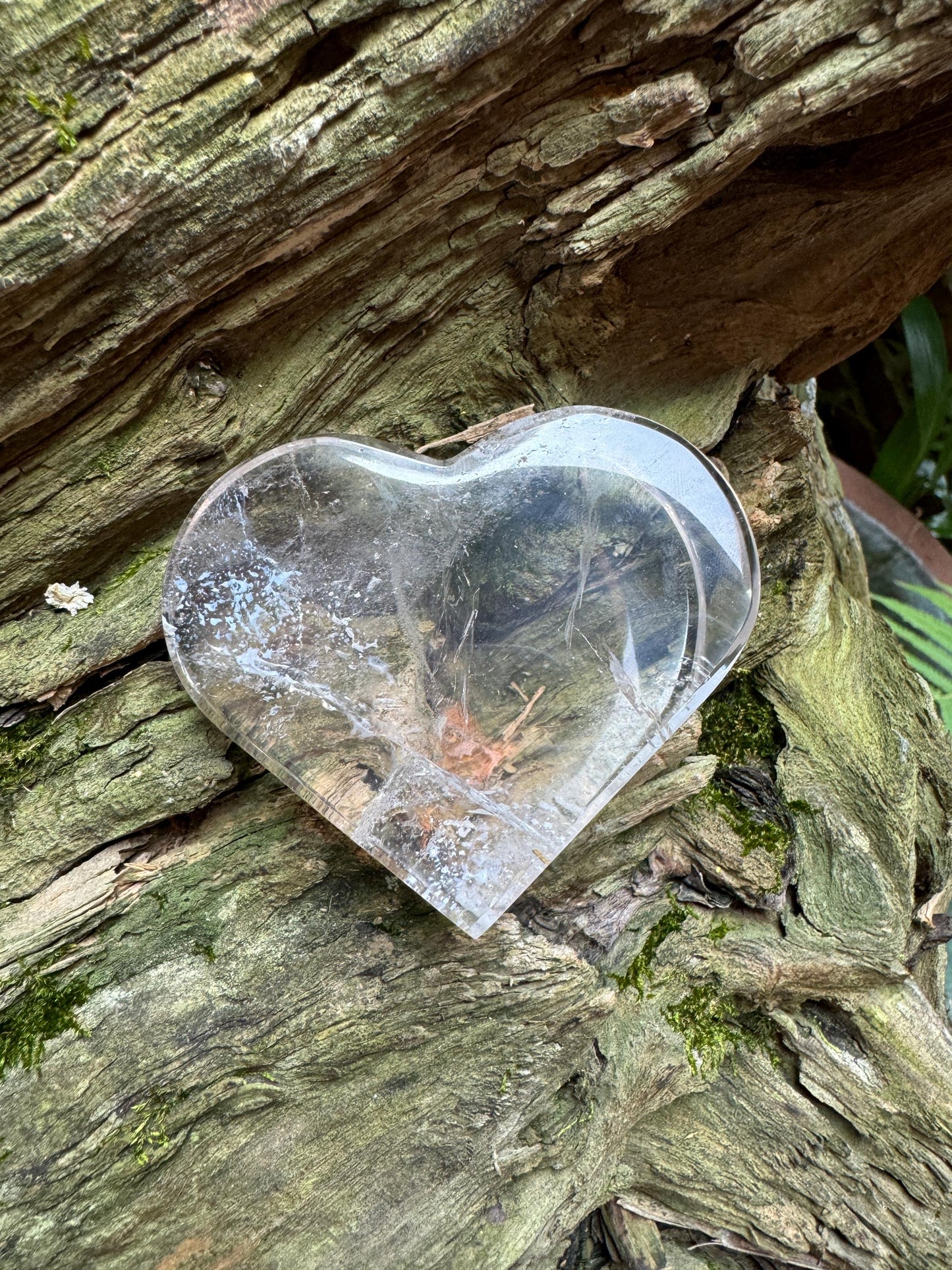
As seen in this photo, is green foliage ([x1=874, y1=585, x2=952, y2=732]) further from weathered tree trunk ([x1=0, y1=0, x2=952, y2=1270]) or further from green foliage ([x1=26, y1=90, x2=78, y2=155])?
green foliage ([x1=26, y1=90, x2=78, y2=155])

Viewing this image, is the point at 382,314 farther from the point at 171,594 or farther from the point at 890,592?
the point at 890,592

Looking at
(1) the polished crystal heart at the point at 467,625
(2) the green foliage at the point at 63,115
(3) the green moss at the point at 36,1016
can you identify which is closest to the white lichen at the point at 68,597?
(1) the polished crystal heart at the point at 467,625

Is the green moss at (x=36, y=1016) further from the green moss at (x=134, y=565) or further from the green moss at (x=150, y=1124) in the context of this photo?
the green moss at (x=134, y=565)

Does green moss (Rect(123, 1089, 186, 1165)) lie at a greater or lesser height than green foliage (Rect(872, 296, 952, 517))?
greater

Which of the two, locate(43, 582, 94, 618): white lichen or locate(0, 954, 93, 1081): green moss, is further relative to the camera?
locate(43, 582, 94, 618): white lichen

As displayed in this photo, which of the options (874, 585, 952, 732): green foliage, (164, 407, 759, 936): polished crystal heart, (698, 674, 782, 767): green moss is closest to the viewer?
(164, 407, 759, 936): polished crystal heart

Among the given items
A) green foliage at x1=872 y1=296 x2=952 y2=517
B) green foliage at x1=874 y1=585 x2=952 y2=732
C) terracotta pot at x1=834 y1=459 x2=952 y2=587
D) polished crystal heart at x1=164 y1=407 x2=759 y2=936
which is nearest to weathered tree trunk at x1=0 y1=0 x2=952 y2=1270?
polished crystal heart at x1=164 y1=407 x2=759 y2=936

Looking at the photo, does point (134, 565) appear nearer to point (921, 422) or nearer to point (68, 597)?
point (68, 597)
